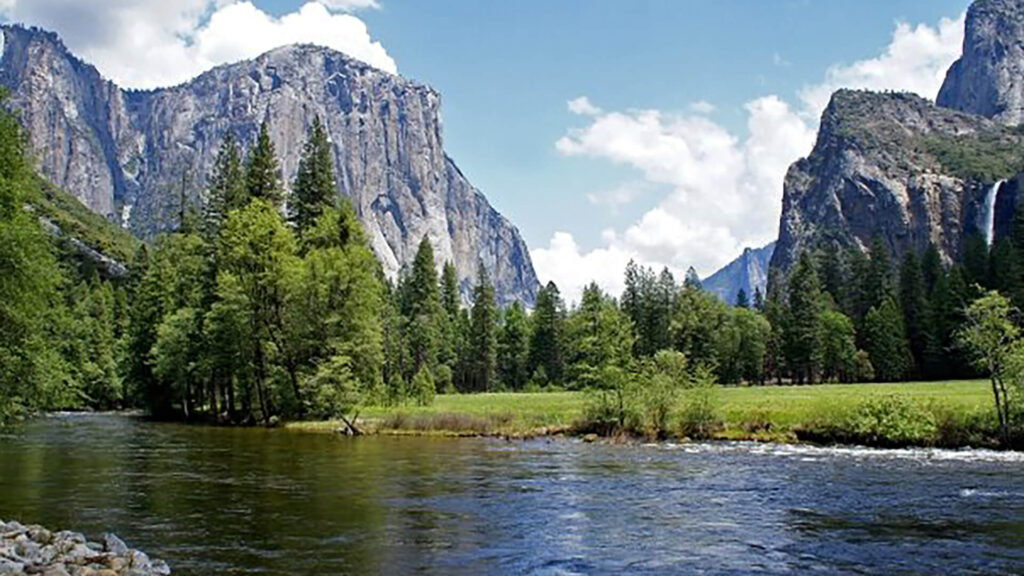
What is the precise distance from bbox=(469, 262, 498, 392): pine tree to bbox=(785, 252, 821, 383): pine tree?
39639mm

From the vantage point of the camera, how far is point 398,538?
18328 mm

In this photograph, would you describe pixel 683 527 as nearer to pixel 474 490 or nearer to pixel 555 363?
pixel 474 490

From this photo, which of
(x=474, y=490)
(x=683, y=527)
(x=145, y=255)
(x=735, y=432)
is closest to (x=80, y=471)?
(x=474, y=490)

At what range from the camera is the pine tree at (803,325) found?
4048 inches

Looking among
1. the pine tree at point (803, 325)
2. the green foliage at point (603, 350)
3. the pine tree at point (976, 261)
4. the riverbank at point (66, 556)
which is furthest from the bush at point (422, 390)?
the pine tree at point (976, 261)

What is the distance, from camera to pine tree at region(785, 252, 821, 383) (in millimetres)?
102812

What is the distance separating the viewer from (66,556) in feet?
46.7

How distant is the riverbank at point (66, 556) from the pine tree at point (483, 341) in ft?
324

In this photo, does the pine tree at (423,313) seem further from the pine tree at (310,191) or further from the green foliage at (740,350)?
the green foliage at (740,350)

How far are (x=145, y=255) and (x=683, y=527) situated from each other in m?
95.0

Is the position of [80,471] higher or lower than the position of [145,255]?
lower

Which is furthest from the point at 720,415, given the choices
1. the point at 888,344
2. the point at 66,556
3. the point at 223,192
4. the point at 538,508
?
the point at 888,344

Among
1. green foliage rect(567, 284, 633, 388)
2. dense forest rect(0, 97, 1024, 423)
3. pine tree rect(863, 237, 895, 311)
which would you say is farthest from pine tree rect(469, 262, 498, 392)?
green foliage rect(567, 284, 633, 388)

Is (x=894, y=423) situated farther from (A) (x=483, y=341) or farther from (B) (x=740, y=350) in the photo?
(A) (x=483, y=341)
